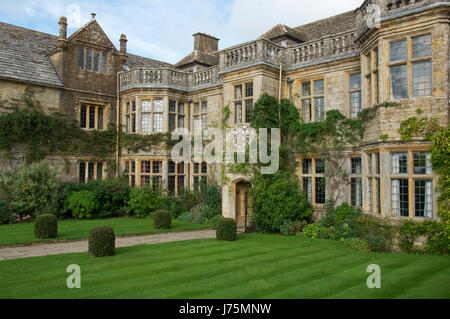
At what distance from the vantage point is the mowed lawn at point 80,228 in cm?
1273

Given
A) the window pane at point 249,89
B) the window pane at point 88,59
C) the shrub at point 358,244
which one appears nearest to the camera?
the shrub at point 358,244

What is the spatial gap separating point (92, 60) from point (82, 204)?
353 inches

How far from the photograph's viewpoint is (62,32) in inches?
784

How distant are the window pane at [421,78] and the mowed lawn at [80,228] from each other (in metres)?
10.2

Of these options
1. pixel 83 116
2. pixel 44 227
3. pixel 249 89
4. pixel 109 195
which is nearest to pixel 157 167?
pixel 109 195

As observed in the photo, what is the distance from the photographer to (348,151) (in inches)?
565

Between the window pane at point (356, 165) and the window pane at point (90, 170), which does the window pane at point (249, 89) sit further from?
the window pane at point (90, 170)

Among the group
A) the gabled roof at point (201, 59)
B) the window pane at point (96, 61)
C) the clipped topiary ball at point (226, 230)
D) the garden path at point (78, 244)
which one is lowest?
the garden path at point (78, 244)

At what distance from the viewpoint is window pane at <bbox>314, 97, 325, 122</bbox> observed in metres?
15.4

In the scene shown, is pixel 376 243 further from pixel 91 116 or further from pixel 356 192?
pixel 91 116

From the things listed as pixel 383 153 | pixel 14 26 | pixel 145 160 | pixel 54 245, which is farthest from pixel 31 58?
pixel 383 153

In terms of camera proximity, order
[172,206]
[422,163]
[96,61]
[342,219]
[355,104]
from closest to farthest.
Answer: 1. [422,163]
2. [342,219]
3. [355,104]
4. [172,206]
5. [96,61]

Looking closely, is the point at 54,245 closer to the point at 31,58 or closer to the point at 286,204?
the point at 286,204

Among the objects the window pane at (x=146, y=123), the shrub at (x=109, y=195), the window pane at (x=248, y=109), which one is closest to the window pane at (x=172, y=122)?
the window pane at (x=146, y=123)
